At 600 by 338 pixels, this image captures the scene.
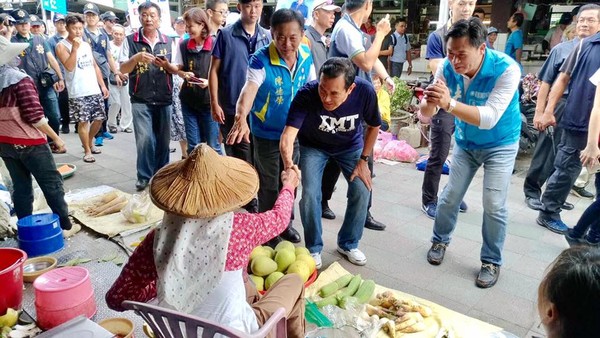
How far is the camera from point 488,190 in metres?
2.86

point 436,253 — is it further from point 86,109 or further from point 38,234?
point 86,109

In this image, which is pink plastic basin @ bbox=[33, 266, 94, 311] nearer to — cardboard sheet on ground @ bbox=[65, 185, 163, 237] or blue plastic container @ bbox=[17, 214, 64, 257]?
blue plastic container @ bbox=[17, 214, 64, 257]

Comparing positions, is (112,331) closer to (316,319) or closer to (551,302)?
(316,319)

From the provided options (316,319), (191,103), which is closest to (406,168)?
(191,103)

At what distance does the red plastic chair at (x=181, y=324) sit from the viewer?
1354 mm

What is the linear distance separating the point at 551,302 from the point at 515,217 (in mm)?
3254

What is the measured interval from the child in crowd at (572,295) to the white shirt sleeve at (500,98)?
1.60 m

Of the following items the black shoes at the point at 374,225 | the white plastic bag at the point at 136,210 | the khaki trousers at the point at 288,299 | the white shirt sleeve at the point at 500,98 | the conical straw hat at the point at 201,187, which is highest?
the white shirt sleeve at the point at 500,98

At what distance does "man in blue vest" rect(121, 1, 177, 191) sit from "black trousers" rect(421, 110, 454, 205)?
2539 mm

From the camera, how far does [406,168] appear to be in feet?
18.0

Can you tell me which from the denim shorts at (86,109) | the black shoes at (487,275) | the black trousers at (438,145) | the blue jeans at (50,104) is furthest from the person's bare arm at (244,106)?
the blue jeans at (50,104)

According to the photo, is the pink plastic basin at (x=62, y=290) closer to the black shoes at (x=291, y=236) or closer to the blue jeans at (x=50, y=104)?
the black shoes at (x=291, y=236)

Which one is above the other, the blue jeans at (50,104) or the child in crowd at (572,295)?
the child in crowd at (572,295)

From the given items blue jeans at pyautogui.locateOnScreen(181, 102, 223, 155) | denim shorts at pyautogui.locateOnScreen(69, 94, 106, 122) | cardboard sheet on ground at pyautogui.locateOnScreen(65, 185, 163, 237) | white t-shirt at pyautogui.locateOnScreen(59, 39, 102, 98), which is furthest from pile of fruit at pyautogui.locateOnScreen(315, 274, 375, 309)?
white t-shirt at pyautogui.locateOnScreen(59, 39, 102, 98)
